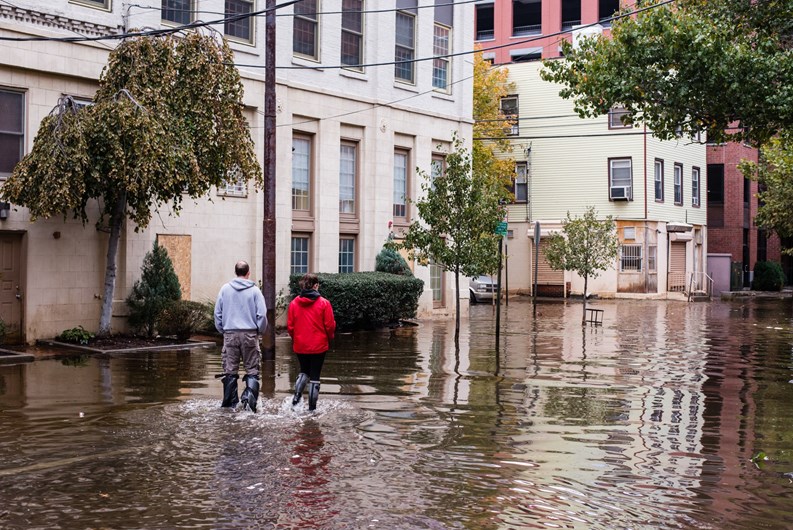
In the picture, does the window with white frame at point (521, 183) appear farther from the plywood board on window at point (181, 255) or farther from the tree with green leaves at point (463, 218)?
the plywood board on window at point (181, 255)

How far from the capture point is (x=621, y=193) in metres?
43.1

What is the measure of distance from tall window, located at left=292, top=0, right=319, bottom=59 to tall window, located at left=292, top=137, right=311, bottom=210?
2334 mm

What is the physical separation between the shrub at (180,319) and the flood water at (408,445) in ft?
7.33

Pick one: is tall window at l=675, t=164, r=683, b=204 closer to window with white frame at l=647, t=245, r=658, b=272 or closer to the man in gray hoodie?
window with white frame at l=647, t=245, r=658, b=272

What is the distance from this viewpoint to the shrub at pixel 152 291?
20156mm

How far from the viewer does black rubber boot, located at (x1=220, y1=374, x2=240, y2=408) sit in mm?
11594

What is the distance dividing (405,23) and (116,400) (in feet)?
62.6

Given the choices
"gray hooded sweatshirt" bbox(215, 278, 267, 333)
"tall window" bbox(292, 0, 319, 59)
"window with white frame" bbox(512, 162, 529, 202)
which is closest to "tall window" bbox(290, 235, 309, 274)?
"tall window" bbox(292, 0, 319, 59)

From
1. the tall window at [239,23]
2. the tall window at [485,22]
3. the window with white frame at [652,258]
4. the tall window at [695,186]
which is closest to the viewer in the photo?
the tall window at [239,23]

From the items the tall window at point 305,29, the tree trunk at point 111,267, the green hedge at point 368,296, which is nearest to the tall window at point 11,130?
the tree trunk at point 111,267

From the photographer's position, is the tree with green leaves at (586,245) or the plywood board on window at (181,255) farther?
the tree with green leaves at (586,245)

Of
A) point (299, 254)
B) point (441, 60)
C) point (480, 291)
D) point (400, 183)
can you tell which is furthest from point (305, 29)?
point (480, 291)

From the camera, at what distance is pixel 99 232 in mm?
20250

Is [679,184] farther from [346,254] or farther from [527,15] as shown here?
[346,254]
